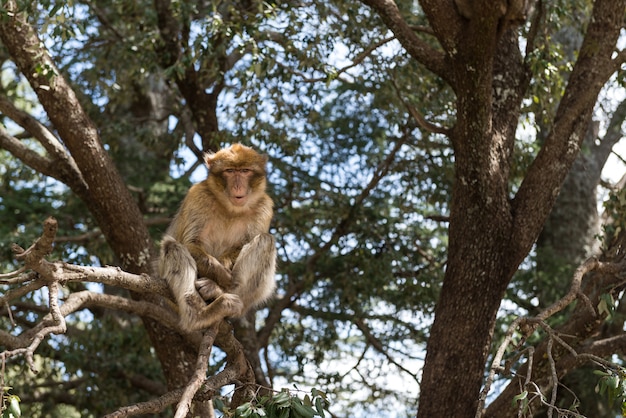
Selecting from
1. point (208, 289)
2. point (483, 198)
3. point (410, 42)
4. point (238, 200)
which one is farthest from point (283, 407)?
point (410, 42)

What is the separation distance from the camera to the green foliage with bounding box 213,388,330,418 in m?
3.91

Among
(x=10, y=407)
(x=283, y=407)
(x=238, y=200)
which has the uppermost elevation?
(x=238, y=200)

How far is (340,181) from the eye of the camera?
9930 millimetres

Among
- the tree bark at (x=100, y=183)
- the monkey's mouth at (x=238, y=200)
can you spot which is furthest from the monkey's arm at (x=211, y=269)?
the tree bark at (x=100, y=183)

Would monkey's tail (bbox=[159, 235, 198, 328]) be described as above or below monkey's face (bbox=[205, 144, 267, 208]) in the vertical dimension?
below

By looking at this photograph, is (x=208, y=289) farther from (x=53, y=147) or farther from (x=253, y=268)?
(x=53, y=147)

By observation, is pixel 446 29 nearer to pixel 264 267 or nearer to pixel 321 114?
pixel 264 267

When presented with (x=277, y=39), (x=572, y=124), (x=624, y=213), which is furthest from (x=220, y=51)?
(x=624, y=213)

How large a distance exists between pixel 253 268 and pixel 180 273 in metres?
0.56

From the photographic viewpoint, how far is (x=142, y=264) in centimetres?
655

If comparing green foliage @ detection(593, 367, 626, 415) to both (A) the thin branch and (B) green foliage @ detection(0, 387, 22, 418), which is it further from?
(B) green foliage @ detection(0, 387, 22, 418)

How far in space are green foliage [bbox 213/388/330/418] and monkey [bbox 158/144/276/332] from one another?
1046 millimetres

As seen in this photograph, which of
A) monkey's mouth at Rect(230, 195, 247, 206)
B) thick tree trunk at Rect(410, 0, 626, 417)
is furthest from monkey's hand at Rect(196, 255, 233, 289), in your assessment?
thick tree trunk at Rect(410, 0, 626, 417)

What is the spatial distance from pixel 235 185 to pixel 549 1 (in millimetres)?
3263
